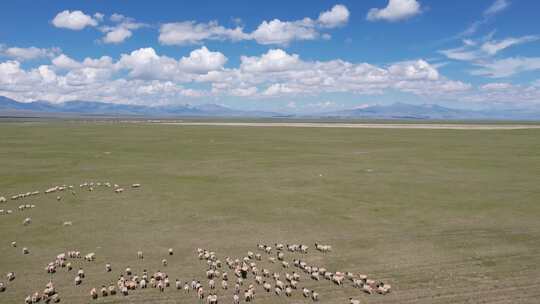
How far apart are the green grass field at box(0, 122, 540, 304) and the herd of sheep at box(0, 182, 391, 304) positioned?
293mm

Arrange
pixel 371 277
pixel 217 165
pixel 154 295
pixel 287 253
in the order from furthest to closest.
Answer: pixel 217 165 < pixel 287 253 < pixel 371 277 < pixel 154 295

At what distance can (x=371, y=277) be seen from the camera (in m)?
14.3

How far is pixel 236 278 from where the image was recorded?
1441cm

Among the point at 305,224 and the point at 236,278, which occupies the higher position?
the point at 305,224

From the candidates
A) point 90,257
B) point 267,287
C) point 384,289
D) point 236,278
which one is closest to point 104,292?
point 90,257

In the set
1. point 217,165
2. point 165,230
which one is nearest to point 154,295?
point 165,230

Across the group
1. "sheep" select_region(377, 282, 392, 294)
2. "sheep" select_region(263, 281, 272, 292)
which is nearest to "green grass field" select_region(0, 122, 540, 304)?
"sheep" select_region(377, 282, 392, 294)

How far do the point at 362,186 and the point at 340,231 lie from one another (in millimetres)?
11113

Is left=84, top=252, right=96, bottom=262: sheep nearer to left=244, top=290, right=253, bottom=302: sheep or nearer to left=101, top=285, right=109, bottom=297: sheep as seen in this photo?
left=101, top=285, right=109, bottom=297: sheep

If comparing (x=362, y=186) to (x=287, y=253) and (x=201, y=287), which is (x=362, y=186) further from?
(x=201, y=287)

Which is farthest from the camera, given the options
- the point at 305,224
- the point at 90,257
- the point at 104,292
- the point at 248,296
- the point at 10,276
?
the point at 305,224

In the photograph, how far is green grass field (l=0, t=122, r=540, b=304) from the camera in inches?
547

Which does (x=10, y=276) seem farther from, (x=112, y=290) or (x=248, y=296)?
(x=248, y=296)

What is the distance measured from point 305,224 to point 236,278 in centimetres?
694
